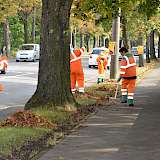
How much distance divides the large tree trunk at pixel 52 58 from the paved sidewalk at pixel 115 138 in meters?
1.07

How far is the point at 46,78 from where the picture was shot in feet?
43.0

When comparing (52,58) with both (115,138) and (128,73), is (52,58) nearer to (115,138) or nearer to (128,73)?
(128,73)

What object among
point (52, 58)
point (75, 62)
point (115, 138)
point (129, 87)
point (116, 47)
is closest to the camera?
point (115, 138)

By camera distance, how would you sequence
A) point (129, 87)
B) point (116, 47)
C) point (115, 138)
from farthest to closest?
point (116, 47) → point (129, 87) → point (115, 138)

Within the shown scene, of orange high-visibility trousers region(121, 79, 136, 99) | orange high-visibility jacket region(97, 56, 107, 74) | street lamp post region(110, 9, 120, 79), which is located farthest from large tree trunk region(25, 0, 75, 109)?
street lamp post region(110, 9, 120, 79)

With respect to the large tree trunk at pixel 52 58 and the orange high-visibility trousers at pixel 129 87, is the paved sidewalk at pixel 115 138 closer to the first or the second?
the orange high-visibility trousers at pixel 129 87

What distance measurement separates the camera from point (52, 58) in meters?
13.2

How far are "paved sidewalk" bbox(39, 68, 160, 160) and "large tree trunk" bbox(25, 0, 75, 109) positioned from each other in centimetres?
107

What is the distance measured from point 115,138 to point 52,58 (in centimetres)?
376

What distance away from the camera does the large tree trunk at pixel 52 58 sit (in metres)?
13.0

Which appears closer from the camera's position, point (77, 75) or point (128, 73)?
point (128, 73)

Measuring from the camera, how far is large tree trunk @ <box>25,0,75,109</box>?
13.0 metres

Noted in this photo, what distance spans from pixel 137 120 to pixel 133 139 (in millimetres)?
2614

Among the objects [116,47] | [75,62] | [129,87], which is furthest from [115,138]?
[116,47]
